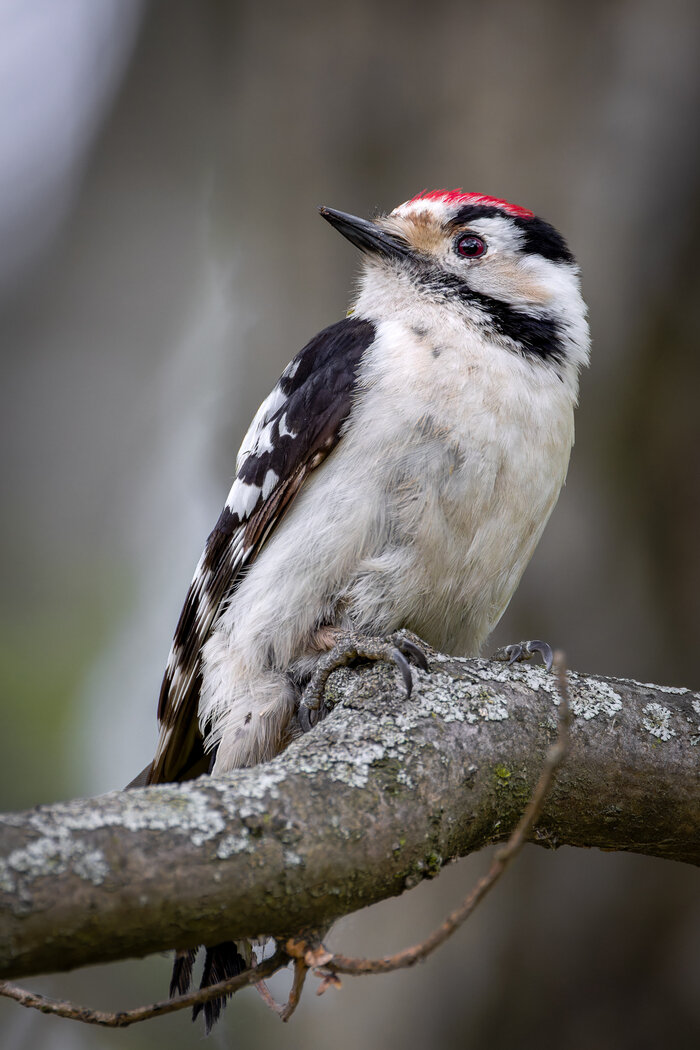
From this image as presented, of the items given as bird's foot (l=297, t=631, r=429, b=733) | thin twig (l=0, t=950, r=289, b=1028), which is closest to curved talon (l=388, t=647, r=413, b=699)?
bird's foot (l=297, t=631, r=429, b=733)

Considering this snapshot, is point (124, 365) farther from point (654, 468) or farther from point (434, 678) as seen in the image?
point (434, 678)

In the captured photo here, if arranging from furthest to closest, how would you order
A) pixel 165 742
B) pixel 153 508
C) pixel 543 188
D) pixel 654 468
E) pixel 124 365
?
1. pixel 124 365
2. pixel 153 508
3. pixel 543 188
4. pixel 654 468
5. pixel 165 742

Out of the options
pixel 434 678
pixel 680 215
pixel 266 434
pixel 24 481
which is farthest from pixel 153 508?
pixel 434 678

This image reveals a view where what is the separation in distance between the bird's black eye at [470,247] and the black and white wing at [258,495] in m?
0.44

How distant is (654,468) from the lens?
12.0ft

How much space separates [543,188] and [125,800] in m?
3.22

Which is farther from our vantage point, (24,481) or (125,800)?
(24,481)

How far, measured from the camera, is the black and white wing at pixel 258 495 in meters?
2.77

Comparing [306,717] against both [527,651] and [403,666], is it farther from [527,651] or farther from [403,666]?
[527,651]

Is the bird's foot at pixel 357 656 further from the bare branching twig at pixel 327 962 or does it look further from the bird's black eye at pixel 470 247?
the bird's black eye at pixel 470 247

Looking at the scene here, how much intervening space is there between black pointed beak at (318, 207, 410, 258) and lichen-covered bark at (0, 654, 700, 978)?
1.46m

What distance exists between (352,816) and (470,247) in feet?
6.87

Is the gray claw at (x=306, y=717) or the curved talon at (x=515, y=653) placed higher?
the curved talon at (x=515, y=653)

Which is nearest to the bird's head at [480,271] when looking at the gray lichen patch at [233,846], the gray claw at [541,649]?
the gray claw at [541,649]
